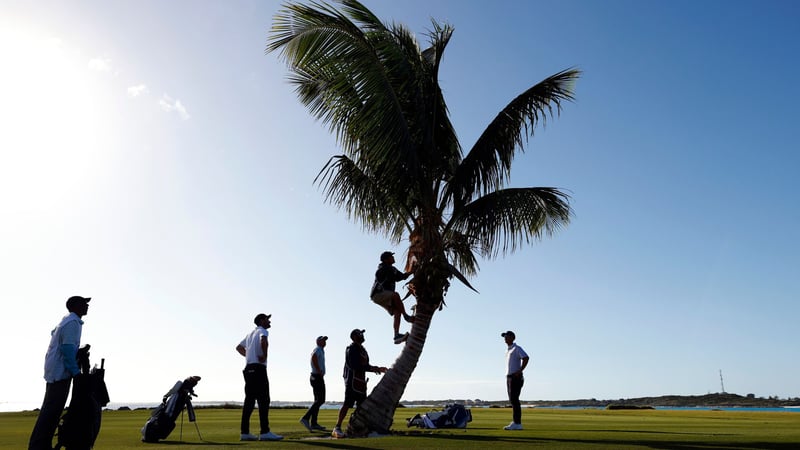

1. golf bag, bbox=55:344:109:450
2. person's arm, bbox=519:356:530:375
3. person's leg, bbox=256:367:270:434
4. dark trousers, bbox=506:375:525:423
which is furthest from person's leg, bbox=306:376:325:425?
golf bag, bbox=55:344:109:450

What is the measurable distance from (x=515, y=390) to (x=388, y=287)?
14.9 feet

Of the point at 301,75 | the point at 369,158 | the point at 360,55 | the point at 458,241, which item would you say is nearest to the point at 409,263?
the point at 458,241

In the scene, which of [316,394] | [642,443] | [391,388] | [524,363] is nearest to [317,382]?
[316,394]

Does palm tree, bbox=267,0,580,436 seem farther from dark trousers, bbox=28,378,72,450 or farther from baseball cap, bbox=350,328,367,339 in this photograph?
dark trousers, bbox=28,378,72,450

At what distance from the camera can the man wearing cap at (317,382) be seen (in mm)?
14328

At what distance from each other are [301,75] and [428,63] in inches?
129

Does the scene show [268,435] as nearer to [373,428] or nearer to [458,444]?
[373,428]

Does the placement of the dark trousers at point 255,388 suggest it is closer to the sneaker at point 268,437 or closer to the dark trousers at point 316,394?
the sneaker at point 268,437

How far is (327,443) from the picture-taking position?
35.2ft

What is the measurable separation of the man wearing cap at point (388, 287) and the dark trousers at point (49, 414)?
6.24 metres

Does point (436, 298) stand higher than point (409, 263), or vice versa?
point (409, 263)

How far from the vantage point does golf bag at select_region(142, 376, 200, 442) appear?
462 inches

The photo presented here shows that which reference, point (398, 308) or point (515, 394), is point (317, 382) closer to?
point (398, 308)

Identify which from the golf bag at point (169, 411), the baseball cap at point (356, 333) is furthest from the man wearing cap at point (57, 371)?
the baseball cap at point (356, 333)
